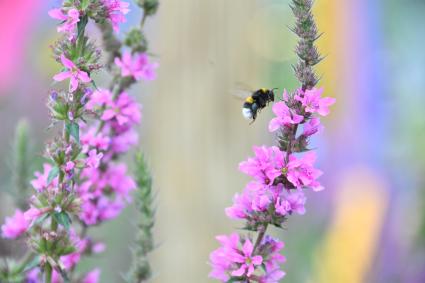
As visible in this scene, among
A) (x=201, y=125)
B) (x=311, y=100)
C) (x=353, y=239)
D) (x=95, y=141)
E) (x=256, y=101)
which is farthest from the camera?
(x=201, y=125)

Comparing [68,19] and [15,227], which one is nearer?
[68,19]

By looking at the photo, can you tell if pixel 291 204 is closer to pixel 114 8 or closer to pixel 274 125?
pixel 274 125

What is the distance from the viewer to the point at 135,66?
2.76ft

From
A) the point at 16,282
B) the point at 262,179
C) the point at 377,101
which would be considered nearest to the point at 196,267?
the point at 16,282

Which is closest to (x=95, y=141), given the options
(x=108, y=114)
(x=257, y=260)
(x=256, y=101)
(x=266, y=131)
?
(x=108, y=114)

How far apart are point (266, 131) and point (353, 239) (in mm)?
654

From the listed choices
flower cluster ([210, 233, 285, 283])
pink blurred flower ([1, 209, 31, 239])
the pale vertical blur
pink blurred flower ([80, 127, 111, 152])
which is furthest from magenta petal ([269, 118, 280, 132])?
the pale vertical blur

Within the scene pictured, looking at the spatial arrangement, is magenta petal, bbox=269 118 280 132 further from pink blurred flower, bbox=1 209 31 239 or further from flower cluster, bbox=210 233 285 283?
pink blurred flower, bbox=1 209 31 239

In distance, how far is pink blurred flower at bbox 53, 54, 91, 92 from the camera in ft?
2.13

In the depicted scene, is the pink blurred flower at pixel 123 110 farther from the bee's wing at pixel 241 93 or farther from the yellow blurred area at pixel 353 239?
the yellow blurred area at pixel 353 239

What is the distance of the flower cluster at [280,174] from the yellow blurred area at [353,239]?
35.2 inches

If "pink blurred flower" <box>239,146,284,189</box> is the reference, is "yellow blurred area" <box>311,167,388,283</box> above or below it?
above

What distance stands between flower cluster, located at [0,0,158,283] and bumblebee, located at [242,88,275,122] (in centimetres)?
27

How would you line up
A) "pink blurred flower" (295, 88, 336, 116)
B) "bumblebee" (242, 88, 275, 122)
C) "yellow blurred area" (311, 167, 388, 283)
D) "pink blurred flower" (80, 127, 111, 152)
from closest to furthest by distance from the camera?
"pink blurred flower" (295, 88, 336, 116) < "pink blurred flower" (80, 127, 111, 152) < "bumblebee" (242, 88, 275, 122) < "yellow blurred area" (311, 167, 388, 283)
